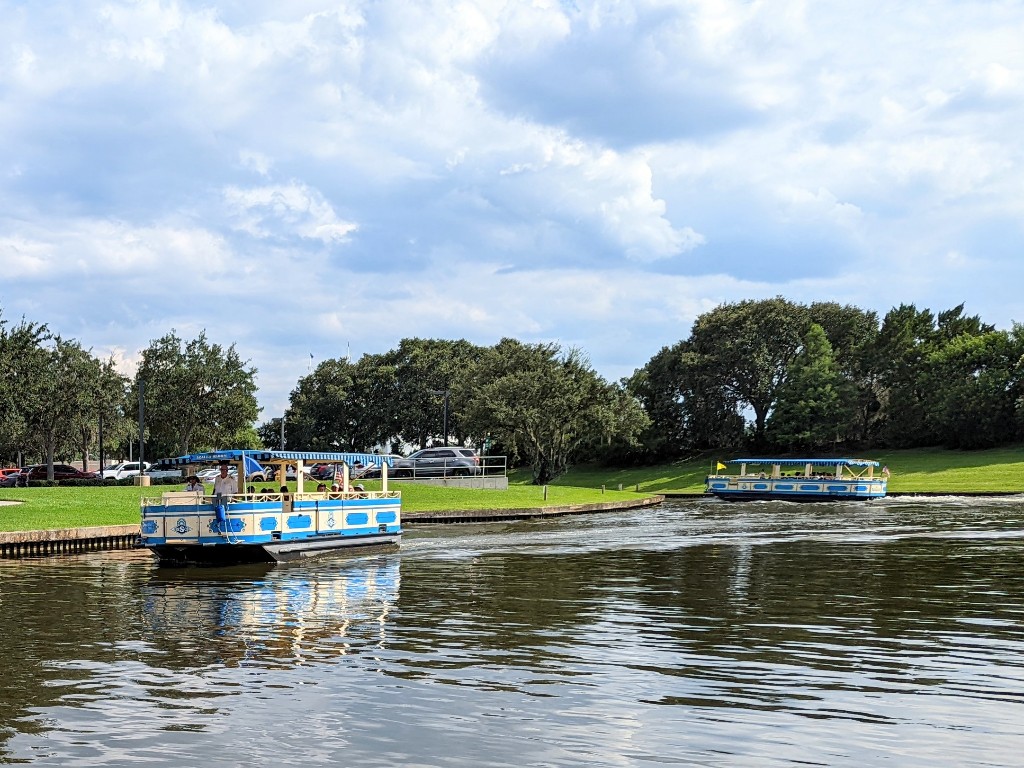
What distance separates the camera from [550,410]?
255ft

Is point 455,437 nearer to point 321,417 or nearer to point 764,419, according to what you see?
point 321,417

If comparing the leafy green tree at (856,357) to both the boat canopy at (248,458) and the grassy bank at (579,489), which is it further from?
the boat canopy at (248,458)

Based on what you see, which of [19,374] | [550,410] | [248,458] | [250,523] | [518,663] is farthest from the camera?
[550,410]

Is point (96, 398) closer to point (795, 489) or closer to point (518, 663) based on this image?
point (795, 489)

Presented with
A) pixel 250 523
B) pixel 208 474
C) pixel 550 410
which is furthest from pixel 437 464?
pixel 250 523

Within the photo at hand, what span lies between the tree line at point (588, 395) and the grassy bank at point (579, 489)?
13.8ft

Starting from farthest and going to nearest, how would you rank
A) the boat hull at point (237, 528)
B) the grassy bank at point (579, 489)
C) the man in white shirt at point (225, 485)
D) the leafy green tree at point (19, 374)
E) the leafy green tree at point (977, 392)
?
the leafy green tree at point (977, 392) → the leafy green tree at point (19, 374) → the grassy bank at point (579, 489) → the man in white shirt at point (225, 485) → the boat hull at point (237, 528)

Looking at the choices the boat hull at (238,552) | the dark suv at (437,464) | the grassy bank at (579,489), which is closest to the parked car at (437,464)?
the dark suv at (437,464)

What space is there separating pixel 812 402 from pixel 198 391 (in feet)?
170

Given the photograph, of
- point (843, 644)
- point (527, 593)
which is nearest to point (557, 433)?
point (527, 593)

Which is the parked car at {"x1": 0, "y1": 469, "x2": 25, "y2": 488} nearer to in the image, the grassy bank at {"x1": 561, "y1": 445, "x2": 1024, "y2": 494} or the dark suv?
the dark suv

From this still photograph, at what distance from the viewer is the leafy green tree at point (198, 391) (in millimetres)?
74519

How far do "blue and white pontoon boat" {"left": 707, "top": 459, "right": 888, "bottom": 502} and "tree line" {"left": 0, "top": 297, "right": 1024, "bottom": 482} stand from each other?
486 inches

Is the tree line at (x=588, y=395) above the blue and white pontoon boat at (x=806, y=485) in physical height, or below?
above
